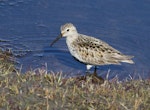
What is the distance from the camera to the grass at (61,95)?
706 cm

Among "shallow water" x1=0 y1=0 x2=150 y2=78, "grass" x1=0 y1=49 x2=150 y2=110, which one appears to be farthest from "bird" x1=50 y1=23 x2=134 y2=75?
"grass" x1=0 y1=49 x2=150 y2=110

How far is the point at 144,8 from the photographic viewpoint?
41.7 feet

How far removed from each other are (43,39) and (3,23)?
3.39 feet

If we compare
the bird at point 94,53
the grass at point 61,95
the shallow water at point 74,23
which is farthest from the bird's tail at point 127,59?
the grass at point 61,95

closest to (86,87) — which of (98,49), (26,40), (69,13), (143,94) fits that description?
(143,94)

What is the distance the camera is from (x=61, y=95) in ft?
24.0

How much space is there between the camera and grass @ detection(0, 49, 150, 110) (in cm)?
706

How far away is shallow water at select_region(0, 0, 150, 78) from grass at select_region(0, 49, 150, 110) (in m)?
2.35

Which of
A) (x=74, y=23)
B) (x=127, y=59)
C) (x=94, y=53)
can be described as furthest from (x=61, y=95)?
(x=74, y=23)

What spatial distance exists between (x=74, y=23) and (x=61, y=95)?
5.31m

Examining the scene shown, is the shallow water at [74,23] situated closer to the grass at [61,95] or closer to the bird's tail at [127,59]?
the bird's tail at [127,59]

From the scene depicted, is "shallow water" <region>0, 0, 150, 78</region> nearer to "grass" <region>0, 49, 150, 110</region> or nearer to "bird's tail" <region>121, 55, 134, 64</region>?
"bird's tail" <region>121, 55, 134, 64</region>

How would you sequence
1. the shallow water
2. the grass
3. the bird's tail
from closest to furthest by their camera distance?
the grass
the bird's tail
the shallow water

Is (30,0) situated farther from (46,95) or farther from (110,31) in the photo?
(46,95)
